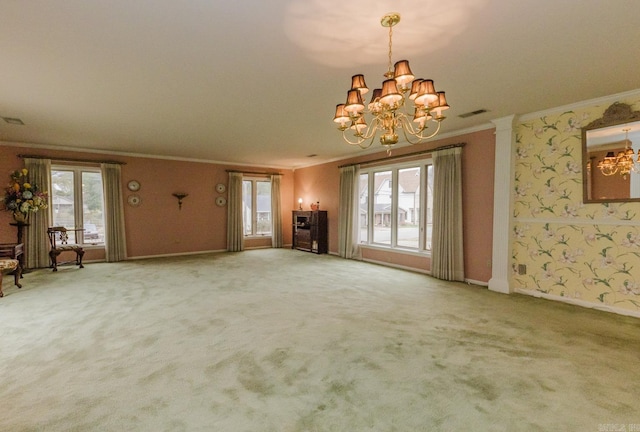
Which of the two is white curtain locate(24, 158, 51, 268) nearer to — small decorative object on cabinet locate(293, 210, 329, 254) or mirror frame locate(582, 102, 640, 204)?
small decorative object on cabinet locate(293, 210, 329, 254)

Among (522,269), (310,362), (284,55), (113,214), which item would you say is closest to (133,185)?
(113,214)

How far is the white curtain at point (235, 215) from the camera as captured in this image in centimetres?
826

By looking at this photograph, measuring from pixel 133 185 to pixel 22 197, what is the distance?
1913 millimetres

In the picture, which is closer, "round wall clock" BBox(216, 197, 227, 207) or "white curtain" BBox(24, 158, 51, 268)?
"white curtain" BBox(24, 158, 51, 268)

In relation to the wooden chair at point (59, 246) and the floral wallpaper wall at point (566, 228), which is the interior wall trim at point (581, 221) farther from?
the wooden chair at point (59, 246)

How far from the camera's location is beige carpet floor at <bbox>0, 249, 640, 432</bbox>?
180 centimetres

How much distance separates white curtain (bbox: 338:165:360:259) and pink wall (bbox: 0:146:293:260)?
299 centimetres

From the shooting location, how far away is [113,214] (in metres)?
6.78

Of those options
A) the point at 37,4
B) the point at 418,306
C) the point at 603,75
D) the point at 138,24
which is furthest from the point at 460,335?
the point at 37,4

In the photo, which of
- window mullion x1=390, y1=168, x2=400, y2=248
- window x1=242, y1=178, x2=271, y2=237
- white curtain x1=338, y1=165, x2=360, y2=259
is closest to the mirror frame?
window mullion x1=390, y1=168, x2=400, y2=248

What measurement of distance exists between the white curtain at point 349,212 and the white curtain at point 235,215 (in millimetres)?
2881

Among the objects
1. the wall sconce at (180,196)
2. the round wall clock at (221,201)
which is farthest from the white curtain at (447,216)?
the wall sconce at (180,196)

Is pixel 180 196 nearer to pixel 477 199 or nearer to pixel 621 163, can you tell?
pixel 477 199

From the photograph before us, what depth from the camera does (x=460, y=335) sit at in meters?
2.91
